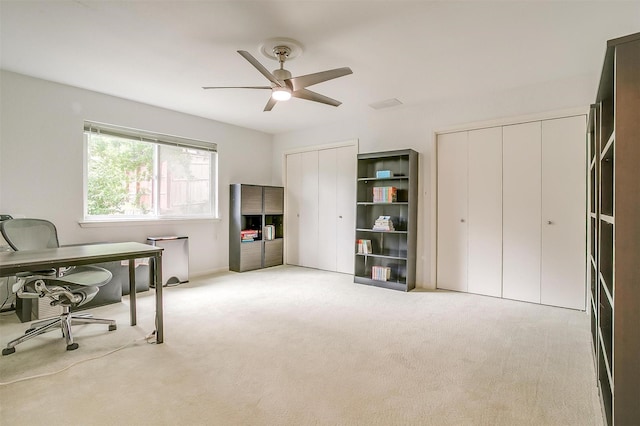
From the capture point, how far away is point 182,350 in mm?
2377

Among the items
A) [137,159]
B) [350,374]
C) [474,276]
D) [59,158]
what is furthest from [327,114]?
[350,374]

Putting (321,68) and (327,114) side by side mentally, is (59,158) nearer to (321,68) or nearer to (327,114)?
(321,68)

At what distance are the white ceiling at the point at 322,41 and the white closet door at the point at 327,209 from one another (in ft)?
5.31

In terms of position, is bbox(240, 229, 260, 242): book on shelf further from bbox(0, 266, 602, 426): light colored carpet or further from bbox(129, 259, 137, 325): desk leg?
bbox(129, 259, 137, 325): desk leg

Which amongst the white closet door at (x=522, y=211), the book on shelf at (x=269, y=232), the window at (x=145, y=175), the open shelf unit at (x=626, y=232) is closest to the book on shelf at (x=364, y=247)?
the white closet door at (x=522, y=211)

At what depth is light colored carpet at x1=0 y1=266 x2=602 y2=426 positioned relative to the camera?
167cm

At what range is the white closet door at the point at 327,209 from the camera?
5320mm

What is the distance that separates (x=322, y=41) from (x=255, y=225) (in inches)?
145

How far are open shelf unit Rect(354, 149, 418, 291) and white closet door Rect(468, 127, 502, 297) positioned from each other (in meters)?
0.71

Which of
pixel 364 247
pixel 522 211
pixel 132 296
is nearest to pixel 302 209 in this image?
pixel 364 247

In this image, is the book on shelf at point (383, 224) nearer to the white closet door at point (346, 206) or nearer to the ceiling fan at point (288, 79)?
the white closet door at point (346, 206)

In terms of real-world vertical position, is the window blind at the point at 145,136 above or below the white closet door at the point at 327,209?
above

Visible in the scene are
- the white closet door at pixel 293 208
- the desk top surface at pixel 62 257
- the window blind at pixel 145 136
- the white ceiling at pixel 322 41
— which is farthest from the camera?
the white closet door at pixel 293 208

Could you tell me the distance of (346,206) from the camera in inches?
203
